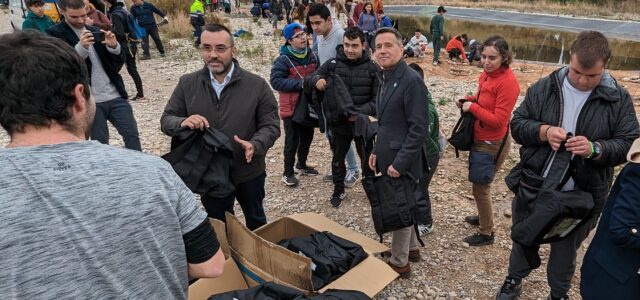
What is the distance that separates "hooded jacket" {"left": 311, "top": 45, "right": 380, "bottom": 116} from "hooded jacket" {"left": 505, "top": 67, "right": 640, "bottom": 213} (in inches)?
57.0

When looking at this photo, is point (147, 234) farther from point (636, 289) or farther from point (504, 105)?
point (504, 105)

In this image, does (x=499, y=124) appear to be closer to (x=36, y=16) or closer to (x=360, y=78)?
(x=360, y=78)

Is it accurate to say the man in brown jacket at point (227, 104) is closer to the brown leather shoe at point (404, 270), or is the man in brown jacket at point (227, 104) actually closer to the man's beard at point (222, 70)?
the man's beard at point (222, 70)

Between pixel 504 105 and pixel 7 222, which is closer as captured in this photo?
pixel 7 222

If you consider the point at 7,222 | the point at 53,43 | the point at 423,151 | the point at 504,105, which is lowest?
the point at 423,151

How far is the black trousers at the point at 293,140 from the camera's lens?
15.8 feet

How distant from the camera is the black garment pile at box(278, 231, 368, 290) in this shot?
8.64ft

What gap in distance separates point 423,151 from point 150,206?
237 centimetres

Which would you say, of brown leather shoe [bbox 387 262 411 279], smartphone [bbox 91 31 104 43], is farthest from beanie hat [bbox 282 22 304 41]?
brown leather shoe [bbox 387 262 411 279]

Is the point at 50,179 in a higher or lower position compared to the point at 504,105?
higher

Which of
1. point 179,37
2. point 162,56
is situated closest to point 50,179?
point 162,56

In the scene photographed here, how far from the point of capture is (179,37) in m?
15.7

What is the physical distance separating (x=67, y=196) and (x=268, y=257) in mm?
1435

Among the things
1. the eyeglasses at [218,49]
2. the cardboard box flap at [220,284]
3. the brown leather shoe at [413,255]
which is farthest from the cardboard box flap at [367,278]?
the eyeglasses at [218,49]
